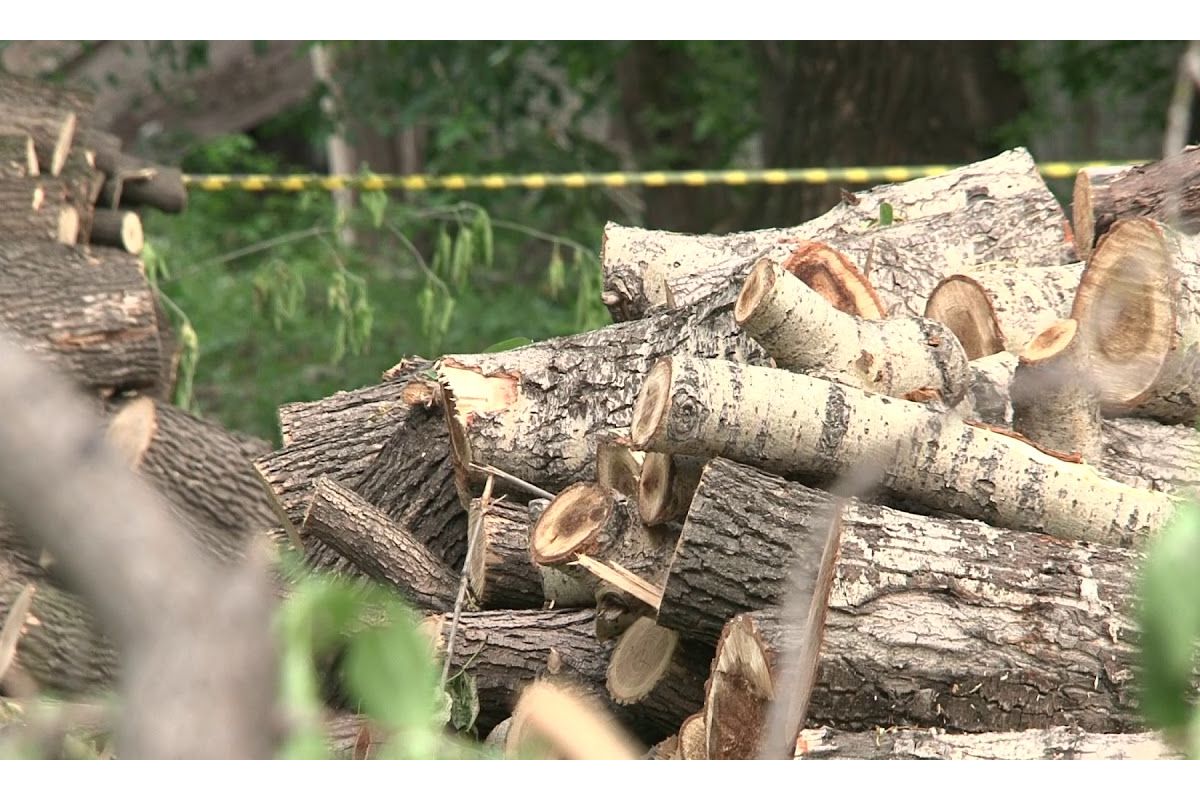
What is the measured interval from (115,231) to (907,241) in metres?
3.27

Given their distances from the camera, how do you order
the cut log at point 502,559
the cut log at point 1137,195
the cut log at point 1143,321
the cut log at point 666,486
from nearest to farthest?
1. the cut log at point 666,486
2. the cut log at point 1143,321
3. the cut log at point 502,559
4. the cut log at point 1137,195

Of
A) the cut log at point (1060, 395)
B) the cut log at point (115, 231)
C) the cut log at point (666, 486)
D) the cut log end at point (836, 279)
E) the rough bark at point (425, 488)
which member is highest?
the cut log end at point (836, 279)

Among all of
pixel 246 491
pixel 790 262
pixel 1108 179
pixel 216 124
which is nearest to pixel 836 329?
pixel 790 262

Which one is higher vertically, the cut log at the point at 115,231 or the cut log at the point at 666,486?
the cut log at the point at 115,231

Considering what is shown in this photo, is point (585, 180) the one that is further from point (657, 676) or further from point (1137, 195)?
point (657, 676)

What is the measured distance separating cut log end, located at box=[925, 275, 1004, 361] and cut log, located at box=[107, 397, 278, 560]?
1987mm

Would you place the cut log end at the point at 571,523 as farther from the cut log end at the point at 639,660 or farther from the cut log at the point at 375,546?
the cut log at the point at 375,546

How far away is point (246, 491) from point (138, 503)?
3.91 meters

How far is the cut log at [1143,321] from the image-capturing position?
10.1ft

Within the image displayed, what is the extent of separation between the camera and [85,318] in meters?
4.65

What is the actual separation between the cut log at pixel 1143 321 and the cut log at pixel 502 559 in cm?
127

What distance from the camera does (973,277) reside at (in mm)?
3385

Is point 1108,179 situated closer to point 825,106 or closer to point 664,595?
point 664,595

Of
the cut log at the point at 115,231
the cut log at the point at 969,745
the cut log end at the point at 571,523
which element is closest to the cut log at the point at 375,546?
the cut log end at the point at 571,523
